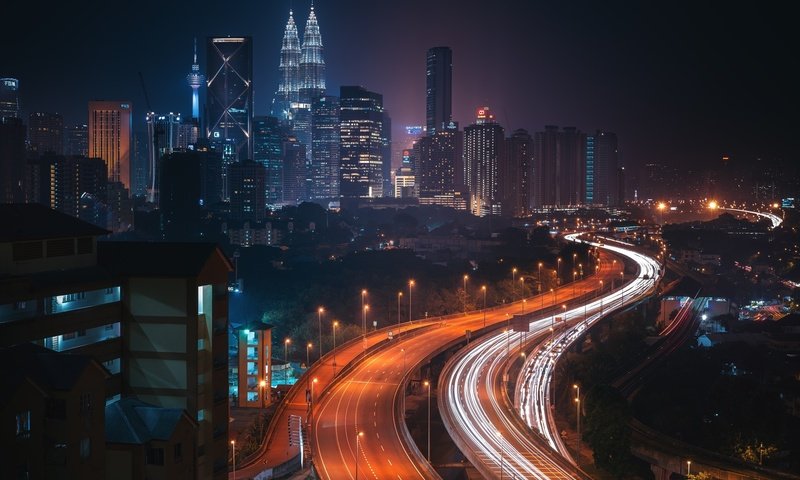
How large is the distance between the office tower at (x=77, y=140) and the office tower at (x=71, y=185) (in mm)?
27942

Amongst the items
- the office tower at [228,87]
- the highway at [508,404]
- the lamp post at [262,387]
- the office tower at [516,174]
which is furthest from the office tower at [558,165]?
the lamp post at [262,387]

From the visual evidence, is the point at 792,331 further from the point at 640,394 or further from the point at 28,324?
the point at 28,324

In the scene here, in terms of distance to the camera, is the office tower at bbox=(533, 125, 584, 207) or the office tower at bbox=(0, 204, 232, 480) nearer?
the office tower at bbox=(0, 204, 232, 480)

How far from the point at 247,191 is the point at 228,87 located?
34.5 m

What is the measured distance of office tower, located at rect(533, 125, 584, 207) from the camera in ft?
337

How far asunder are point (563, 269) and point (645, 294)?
8.50 metres

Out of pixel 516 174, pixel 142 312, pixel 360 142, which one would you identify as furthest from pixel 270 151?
pixel 142 312

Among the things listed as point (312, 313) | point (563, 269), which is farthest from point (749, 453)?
point (563, 269)

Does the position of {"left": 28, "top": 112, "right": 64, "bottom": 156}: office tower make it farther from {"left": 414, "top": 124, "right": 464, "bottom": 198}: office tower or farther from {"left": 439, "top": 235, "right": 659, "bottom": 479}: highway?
{"left": 439, "top": 235, "right": 659, "bottom": 479}: highway

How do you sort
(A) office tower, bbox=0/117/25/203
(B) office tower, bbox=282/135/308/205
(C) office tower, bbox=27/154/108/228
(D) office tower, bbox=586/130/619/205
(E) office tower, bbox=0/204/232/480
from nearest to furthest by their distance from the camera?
1. (E) office tower, bbox=0/204/232/480
2. (A) office tower, bbox=0/117/25/203
3. (C) office tower, bbox=27/154/108/228
4. (D) office tower, bbox=586/130/619/205
5. (B) office tower, bbox=282/135/308/205

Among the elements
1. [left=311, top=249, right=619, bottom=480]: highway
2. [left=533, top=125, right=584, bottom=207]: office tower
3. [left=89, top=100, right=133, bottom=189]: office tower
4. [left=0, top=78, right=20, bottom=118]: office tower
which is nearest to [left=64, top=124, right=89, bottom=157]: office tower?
[left=89, top=100, right=133, bottom=189]: office tower

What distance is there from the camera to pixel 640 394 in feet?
82.3

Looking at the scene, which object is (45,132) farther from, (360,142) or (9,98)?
(360,142)

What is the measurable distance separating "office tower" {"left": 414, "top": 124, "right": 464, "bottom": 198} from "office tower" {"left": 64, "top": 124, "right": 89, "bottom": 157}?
1573 inches
